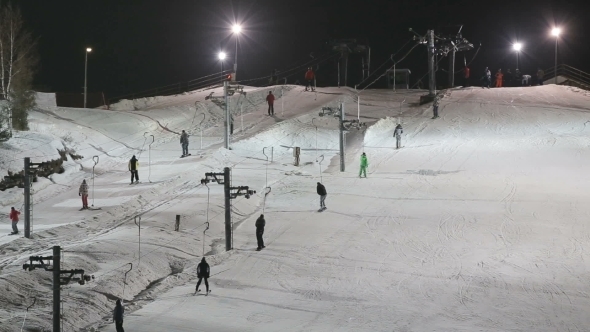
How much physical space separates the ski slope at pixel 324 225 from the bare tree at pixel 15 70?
2.08 meters

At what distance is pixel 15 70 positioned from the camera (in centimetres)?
4400

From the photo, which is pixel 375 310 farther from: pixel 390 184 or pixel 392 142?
pixel 392 142

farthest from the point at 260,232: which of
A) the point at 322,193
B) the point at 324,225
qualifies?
the point at 322,193

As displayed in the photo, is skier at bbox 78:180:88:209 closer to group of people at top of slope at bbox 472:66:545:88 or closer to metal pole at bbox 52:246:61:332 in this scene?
metal pole at bbox 52:246:61:332

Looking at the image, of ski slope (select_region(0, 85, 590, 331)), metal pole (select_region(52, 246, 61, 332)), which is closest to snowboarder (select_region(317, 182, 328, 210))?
ski slope (select_region(0, 85, 590, 331))

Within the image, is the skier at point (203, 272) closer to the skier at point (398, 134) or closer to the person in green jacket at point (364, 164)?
the person in green jacket at point (364, 164)

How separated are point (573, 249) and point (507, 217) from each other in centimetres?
398

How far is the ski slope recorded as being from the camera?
699 inches

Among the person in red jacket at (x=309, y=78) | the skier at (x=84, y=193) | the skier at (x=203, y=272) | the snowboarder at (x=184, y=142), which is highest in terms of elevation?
the person in red jacket at (x=309, y=78)

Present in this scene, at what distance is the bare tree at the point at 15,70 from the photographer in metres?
41.3

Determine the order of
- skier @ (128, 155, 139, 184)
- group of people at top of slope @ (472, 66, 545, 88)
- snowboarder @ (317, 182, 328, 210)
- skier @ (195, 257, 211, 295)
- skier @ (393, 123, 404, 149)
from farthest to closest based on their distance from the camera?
group of people at top of slope @ (472, 66, 545, 88), skier @ (393, 123, 404, 149), skier @ (128, 155, 139, 184), snowboarder @ (317, 182, 328, 210), skier @ (195, 257, 211, 295)

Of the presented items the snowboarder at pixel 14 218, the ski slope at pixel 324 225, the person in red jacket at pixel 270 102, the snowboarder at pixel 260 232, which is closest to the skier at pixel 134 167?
the ski slope at pixel 324 225

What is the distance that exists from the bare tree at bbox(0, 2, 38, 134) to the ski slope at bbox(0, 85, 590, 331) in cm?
208

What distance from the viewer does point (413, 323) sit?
1678 cm
